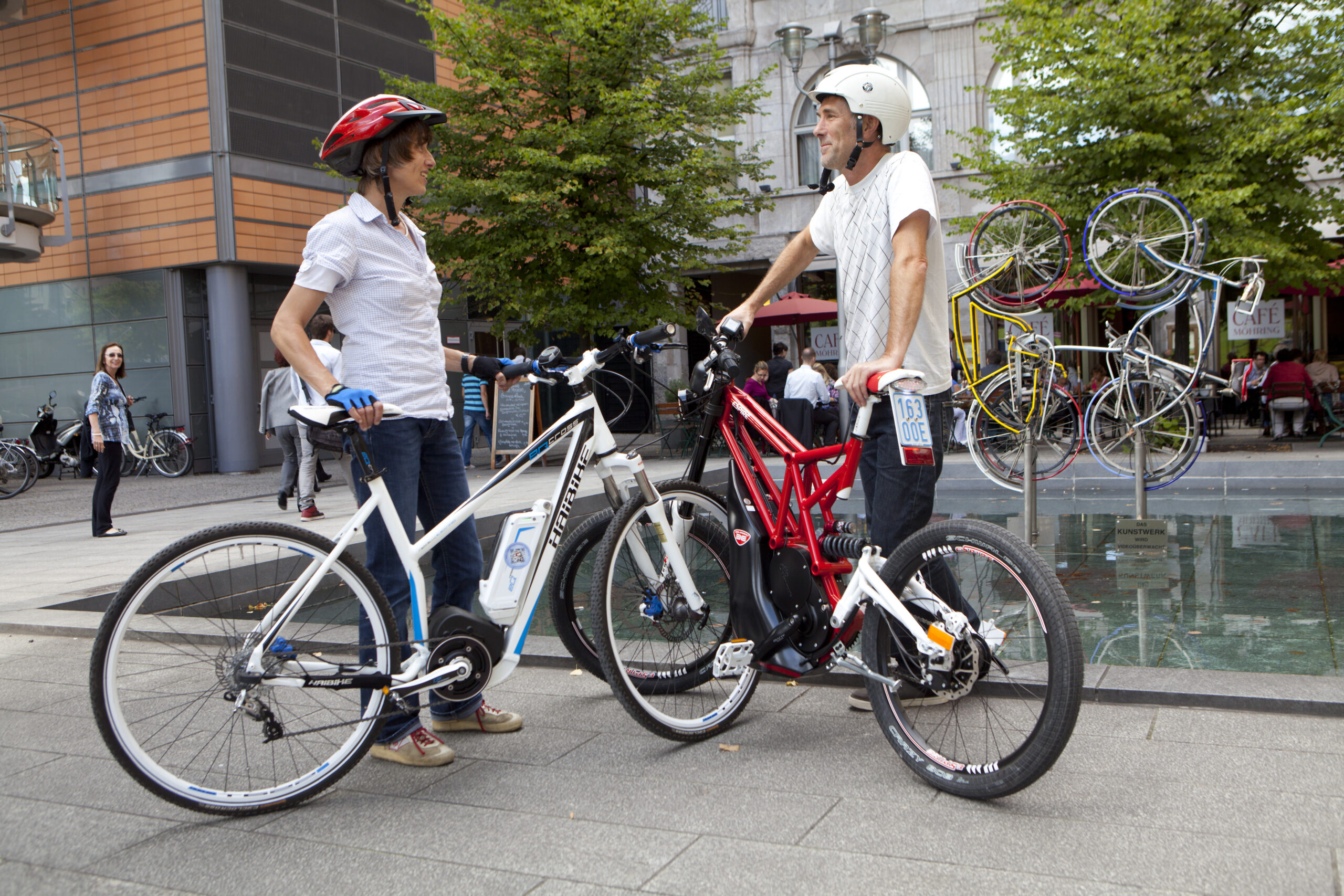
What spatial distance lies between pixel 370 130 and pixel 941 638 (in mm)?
2250

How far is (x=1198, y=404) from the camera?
7.41 m

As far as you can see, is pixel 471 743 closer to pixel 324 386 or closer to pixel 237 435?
pixel 324 386

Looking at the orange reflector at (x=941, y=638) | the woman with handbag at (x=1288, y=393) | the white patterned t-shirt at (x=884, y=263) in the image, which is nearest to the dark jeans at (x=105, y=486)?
the white patterned t-shirt at (x=884, y=263)

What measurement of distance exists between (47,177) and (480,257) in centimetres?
704

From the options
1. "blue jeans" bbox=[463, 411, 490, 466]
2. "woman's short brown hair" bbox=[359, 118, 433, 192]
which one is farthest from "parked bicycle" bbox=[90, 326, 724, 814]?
"blue jeans" bbox=[463, 411, 490, 466]

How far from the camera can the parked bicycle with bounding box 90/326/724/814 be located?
2.92 meters

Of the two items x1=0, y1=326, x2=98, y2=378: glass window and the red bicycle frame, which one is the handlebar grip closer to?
the red bicycle frame

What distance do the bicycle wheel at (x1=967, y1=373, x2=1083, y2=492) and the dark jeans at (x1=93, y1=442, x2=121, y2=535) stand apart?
7.40m

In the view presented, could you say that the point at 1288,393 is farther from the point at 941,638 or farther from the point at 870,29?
the point at 941,638

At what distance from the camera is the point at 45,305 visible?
20.2 metres

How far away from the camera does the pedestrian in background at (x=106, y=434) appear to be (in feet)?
31.5

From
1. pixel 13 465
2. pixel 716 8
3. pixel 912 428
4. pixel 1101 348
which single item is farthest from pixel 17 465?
pixel 716 8

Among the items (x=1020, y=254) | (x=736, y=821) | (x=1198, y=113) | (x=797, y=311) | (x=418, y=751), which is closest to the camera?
(x=736, y=821)

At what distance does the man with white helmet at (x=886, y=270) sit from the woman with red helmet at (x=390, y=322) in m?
1.08
